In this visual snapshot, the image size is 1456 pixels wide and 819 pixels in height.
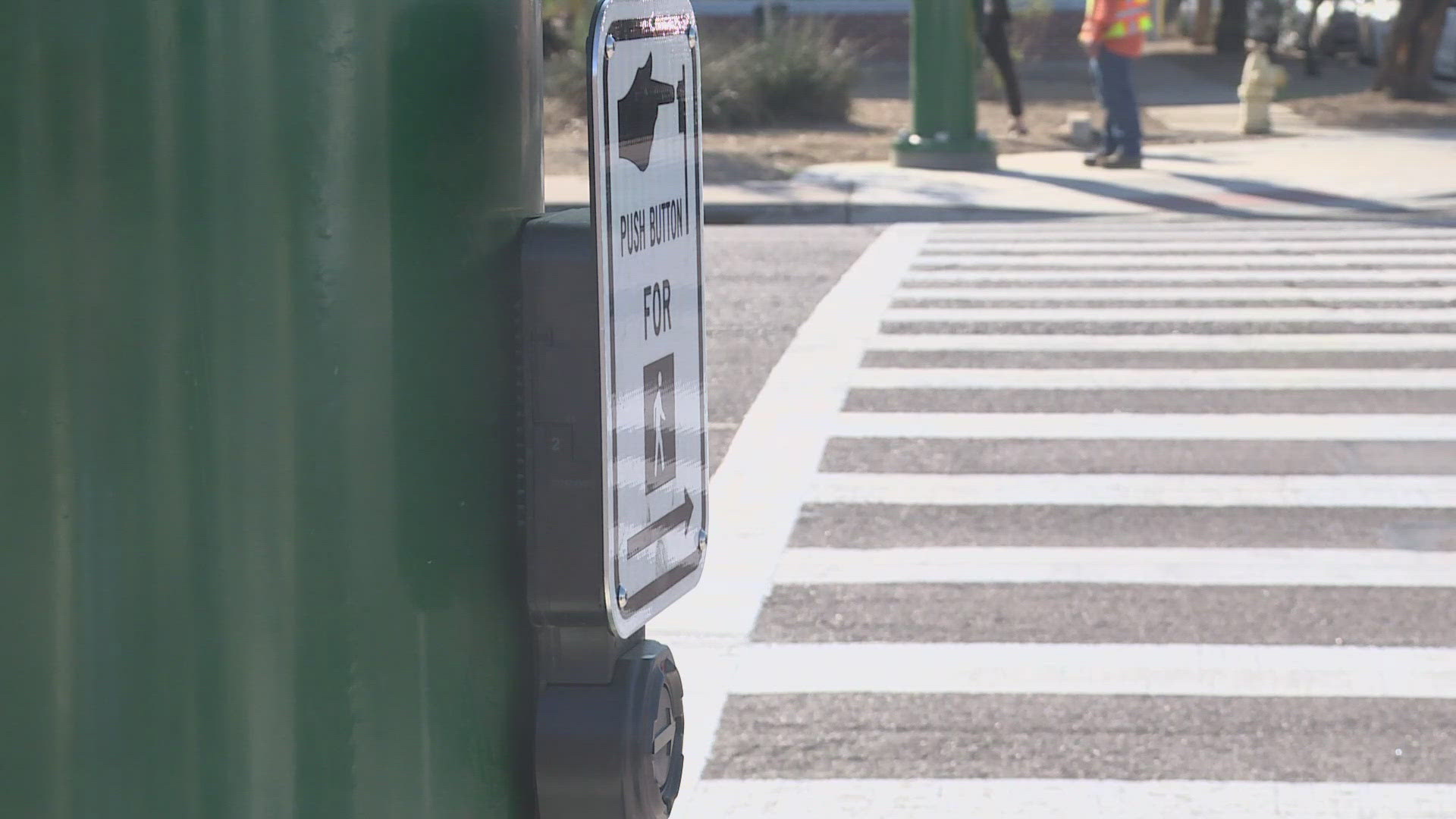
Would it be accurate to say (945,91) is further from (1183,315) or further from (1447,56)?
(1447,56)

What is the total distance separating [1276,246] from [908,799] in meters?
8.82

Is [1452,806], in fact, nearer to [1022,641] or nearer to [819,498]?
[1022,641]

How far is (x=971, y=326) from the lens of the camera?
9.95 metres

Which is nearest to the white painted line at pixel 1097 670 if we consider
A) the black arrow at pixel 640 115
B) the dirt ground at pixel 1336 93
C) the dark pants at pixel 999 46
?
the black arrow at pixel 640 115

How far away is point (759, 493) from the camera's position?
6867 millimetres

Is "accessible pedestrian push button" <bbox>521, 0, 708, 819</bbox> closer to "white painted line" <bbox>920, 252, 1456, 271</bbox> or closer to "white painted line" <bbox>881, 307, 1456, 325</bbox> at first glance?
"white painted line" <bbox>881, 307, 1456, 325</bbox>

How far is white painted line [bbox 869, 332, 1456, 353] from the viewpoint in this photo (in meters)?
9.19

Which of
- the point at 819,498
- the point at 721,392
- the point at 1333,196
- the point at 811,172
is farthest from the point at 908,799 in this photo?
the point at 811,172

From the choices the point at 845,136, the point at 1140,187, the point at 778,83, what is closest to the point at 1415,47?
the point at 845,136

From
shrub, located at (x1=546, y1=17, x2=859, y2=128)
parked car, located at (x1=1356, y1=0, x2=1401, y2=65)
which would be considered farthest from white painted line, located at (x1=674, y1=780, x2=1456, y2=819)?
parked car, located at (x1=1356, y1=0, x2=1401, y2=65)

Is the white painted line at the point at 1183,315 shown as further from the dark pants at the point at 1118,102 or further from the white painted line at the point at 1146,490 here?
the dark pants at the point at 1118,102

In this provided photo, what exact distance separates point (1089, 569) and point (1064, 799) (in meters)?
1.73

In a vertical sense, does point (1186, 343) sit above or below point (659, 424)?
below

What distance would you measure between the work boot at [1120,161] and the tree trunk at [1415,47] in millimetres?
7366
